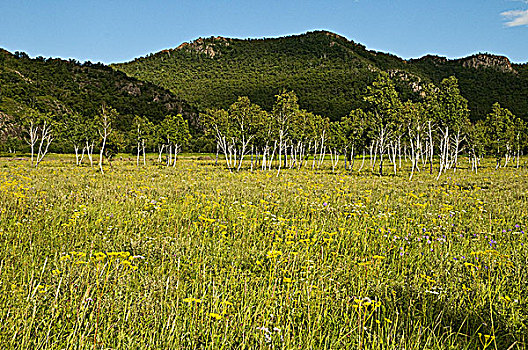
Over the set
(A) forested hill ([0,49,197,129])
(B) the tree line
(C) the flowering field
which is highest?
(A) forested hill ([0,49,197,129])

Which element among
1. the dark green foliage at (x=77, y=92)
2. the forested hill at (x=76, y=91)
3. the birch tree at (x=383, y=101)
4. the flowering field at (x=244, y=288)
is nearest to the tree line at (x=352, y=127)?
the birch tree at (x=383, y=101)

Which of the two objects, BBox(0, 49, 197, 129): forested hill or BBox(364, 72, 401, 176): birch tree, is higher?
BBox(0, 49, 197, 129): forested hill

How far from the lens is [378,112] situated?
41.2 metres

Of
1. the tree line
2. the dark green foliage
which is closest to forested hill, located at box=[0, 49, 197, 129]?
the dark green foliage

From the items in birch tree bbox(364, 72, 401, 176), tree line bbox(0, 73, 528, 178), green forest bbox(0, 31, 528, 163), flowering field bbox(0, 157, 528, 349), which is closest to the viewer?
flowering field bbox(0, 157, 528, 349)

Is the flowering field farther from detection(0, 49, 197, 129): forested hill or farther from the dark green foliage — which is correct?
detection(0, 49, 197, 129): forested hill

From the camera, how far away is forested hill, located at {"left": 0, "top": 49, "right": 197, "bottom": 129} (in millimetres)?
130375

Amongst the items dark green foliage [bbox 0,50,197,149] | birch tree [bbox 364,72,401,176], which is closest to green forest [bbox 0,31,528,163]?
birch tree [bbox 364,72,401,176]

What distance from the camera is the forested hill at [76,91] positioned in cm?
13038

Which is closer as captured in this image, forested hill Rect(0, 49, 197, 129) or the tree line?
the tree line

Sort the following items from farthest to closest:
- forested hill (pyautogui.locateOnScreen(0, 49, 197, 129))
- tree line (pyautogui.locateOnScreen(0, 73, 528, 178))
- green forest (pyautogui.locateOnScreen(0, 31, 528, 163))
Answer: forested hill (pyautogui.locateOnScreen(0, 49, 197, 129))
green forest (pyautogui.locateOnScreen(0, 31, 528, 163))
tree line (pyautogui.locateOnScreen(0, 73, 528, 178))

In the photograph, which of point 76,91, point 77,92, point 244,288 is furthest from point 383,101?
point 76,91

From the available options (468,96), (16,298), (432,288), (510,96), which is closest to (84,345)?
(16,298)

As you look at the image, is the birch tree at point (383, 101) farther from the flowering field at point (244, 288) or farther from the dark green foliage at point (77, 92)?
the dark green foliage at point (77, 92)
